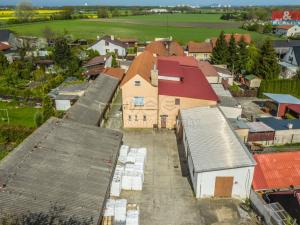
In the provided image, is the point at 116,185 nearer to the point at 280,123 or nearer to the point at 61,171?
the point at 61,171

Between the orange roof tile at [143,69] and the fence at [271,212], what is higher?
the orange roof tile at [143,69]

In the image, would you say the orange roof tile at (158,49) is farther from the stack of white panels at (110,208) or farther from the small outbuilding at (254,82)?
the stack of white panels at (110,208)

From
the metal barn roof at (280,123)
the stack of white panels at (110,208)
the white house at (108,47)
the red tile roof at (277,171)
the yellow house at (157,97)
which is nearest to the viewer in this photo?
the stack of white panels at (110,208)

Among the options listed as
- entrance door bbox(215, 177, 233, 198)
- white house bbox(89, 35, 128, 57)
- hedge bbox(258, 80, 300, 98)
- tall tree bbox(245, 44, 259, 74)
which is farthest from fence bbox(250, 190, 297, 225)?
white house bbox(89, 35, 128, 57)

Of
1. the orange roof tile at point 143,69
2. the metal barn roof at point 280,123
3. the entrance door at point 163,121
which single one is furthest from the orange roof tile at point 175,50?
the metal barn roof at point 280,123

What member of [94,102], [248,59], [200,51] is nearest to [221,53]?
[248,59]

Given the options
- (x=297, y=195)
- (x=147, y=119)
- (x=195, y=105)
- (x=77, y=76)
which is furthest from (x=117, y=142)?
(x=77, y=76)
